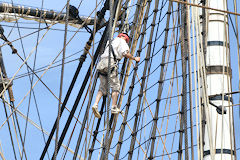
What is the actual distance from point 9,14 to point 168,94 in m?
4.67

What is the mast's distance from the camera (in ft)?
19.4

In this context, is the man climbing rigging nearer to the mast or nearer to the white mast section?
the mast

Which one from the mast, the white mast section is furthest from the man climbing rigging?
the white mast section

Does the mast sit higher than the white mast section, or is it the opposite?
the white mast section

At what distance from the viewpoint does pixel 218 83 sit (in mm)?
6242

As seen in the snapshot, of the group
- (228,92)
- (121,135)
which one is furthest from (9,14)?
(228,92)

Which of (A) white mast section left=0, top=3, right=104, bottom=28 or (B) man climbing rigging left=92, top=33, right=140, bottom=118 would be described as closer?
(B) man climbing rigging left=92, top=33, right=140, bottom=118

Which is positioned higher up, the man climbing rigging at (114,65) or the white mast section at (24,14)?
the white mast section at (24,14)

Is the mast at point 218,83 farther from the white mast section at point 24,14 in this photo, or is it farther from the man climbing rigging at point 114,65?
the white mast section at point 24,14

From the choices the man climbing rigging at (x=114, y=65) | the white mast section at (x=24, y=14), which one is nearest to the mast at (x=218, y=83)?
the man climbing rigging at (x=114, y=65)

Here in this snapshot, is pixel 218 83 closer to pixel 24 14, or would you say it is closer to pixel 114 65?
pixel 114 65

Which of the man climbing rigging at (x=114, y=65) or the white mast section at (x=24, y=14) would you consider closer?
the man climbing rigging at (x=114, y=65)

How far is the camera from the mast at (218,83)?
5898mm

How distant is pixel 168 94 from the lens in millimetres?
7312
